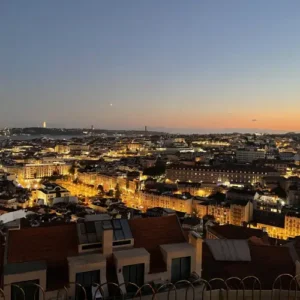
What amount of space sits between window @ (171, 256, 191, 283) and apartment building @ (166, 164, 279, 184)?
33.5 m

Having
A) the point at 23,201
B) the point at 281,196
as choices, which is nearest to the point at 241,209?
the point at 281,196

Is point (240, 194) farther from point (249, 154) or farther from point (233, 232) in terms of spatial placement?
point (249, 154)

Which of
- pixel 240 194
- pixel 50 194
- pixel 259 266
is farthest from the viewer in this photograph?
pixel 240 194

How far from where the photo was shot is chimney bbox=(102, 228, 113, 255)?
3.65 metres

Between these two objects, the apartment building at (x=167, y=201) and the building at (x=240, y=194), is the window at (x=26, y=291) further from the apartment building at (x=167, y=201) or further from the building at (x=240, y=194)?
the building at (x=240, y=194)

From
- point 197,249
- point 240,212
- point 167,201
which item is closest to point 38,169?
point 167,201

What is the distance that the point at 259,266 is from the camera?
470 centimetres

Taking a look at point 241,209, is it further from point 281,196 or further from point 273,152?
point 273,152

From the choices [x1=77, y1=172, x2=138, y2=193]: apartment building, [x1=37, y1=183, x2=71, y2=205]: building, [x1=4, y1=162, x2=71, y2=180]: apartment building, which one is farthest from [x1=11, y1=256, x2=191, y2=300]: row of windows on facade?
[x1=4, y1=162, x2=71, y2=180]: apartment building

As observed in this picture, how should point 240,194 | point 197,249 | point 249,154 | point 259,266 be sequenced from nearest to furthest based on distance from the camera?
point 197,249 → point 259,266 → point 240,194 → point 249,154

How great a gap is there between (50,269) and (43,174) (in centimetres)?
4653

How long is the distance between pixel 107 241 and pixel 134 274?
17.3 inches

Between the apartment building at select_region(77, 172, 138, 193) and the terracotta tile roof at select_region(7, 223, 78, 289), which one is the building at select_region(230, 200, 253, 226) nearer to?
the apartment building at select_region(77, 172, 138, 193)

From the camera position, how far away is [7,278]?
3.09 m
